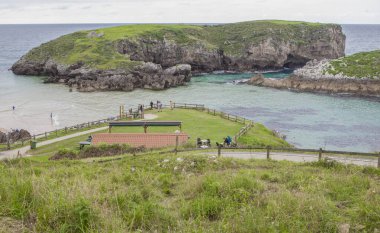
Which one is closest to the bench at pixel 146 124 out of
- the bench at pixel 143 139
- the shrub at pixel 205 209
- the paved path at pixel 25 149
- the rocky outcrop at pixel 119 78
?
the paved path at pixel 25 149

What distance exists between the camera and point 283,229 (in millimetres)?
8086

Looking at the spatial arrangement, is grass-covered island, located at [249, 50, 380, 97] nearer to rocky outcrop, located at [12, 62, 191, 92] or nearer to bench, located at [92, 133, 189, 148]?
rocky outcrop, located at [12, 62, 191, 92]

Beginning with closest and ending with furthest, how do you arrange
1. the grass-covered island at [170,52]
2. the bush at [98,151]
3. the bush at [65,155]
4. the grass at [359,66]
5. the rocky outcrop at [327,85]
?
the bush at [65,155], the bush at [98,151], the rocky outcrop at [327,85], the grass at [359,66], the grass-covered island at [170,52]

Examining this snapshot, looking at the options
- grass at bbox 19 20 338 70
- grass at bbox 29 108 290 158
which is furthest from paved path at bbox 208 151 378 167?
grass at bbox 19 20 338 70

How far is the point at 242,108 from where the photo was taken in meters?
62.0

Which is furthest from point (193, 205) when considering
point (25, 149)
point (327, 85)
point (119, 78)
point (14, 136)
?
point (327, 85)

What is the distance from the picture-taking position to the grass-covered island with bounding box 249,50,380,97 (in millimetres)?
75312

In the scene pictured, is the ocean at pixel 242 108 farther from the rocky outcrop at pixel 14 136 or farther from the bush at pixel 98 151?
the bush at pixel 98 151

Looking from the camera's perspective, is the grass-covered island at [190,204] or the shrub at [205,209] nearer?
the grass-covered island at [190,204]

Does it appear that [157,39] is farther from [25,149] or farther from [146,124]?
[25,149]

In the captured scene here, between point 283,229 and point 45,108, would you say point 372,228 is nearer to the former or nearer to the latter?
point 283,229

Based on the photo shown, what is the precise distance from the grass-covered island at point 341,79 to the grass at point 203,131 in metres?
40.6

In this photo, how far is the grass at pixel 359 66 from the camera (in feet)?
260

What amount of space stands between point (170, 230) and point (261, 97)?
65750 mm
